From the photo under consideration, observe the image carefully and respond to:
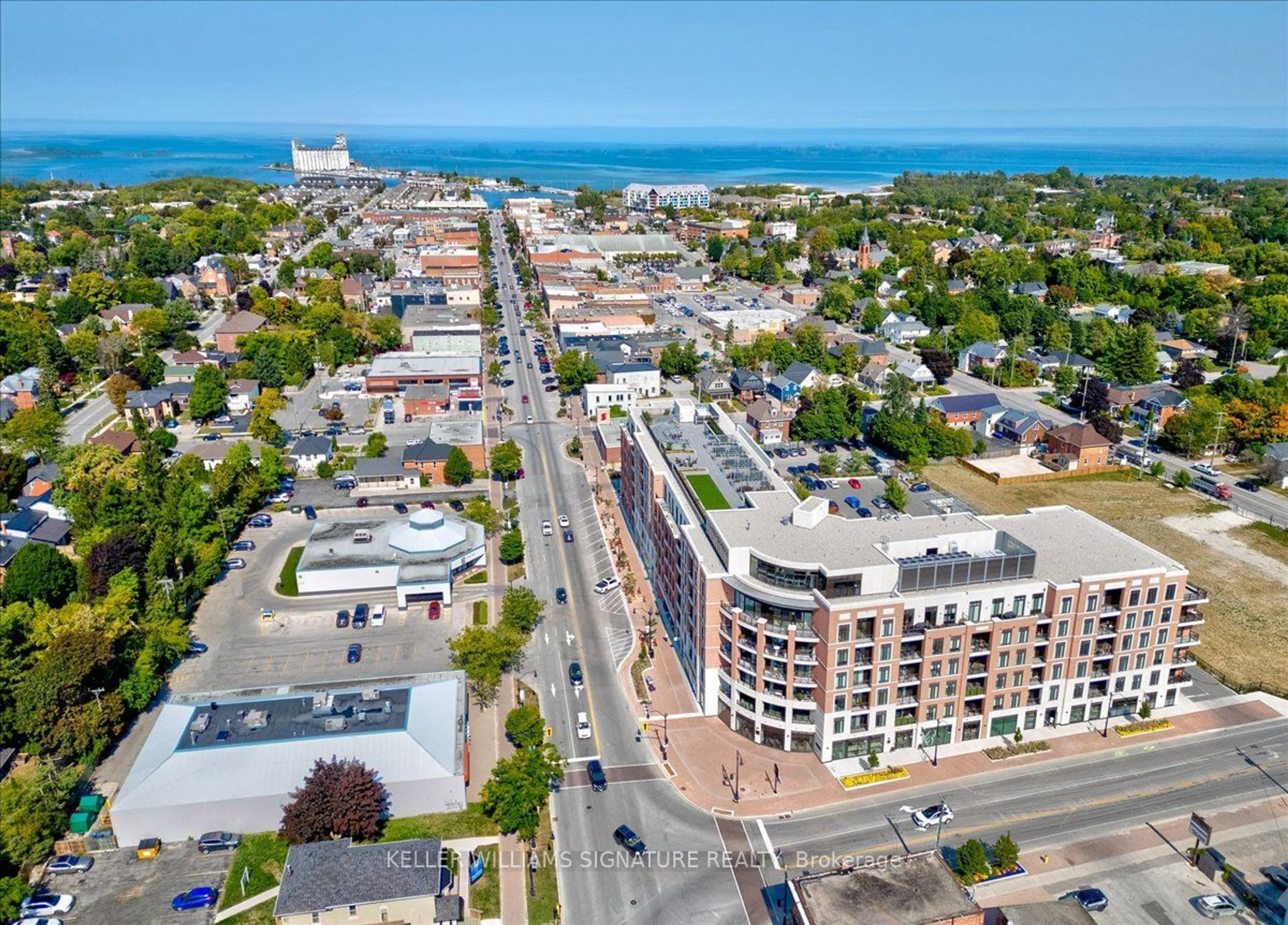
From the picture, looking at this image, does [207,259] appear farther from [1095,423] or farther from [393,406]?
[1095,423]

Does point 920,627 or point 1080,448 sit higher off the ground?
point 920,627

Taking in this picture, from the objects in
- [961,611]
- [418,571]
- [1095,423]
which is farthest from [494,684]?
[1095,423]

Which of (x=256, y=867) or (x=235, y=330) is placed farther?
(x=235, y=330)

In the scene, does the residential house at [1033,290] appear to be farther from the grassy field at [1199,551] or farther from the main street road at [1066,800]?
the main street road at [1066,800]

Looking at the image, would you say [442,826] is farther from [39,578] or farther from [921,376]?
[921,376]

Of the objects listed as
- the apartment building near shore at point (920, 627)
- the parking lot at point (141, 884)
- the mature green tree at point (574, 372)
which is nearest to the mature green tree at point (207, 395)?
the mature green tree at point (574, 372)

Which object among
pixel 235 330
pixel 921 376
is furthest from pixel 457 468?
pixel 921 376

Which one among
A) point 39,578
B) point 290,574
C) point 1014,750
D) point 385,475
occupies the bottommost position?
point 1014,750
